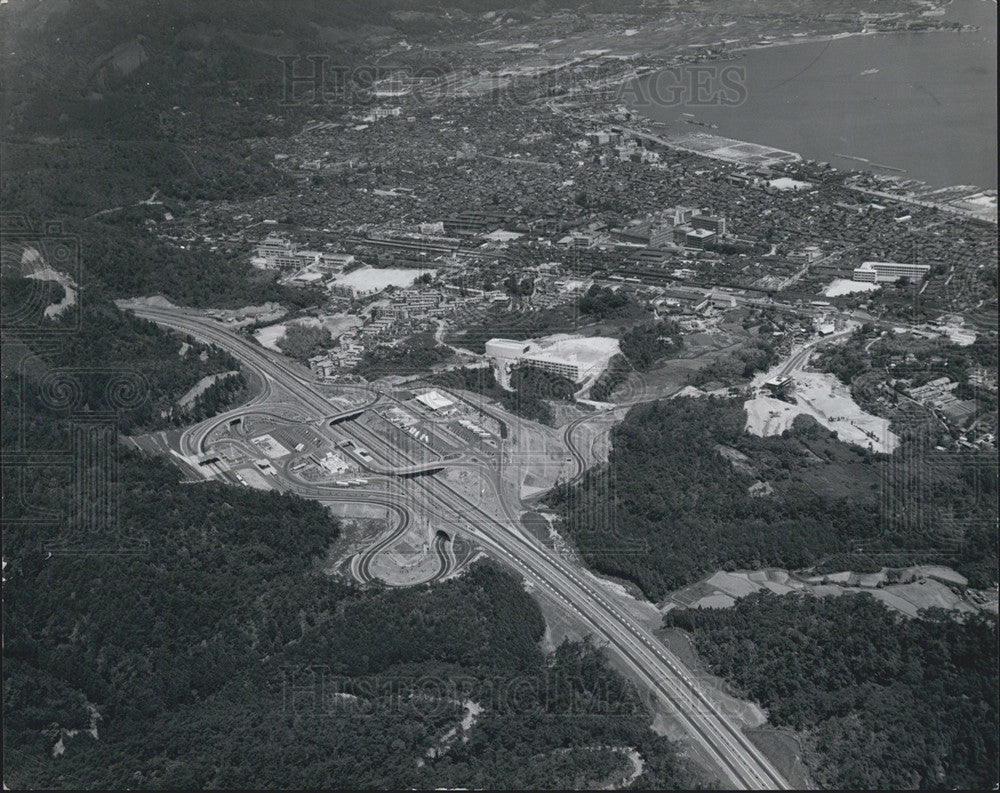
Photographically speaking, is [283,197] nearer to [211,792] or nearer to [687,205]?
[687,205]

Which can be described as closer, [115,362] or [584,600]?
[584,600]

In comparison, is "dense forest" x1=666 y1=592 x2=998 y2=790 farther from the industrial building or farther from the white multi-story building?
the industrial building

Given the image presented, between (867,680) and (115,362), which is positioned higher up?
(115,362)

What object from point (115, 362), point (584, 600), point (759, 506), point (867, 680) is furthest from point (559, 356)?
point (867, 680)

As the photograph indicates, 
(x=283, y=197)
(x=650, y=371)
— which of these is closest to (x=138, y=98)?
(x=283, y=197)

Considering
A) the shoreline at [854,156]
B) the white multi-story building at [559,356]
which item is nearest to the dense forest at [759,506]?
the white multi-story building at [559,356]

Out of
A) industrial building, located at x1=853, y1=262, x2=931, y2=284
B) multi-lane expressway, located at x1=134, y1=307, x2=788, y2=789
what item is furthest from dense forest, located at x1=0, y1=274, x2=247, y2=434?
industrial building, located at x1=853, y1=262, x2=931, y2=284

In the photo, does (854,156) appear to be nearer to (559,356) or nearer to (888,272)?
(888,272)
